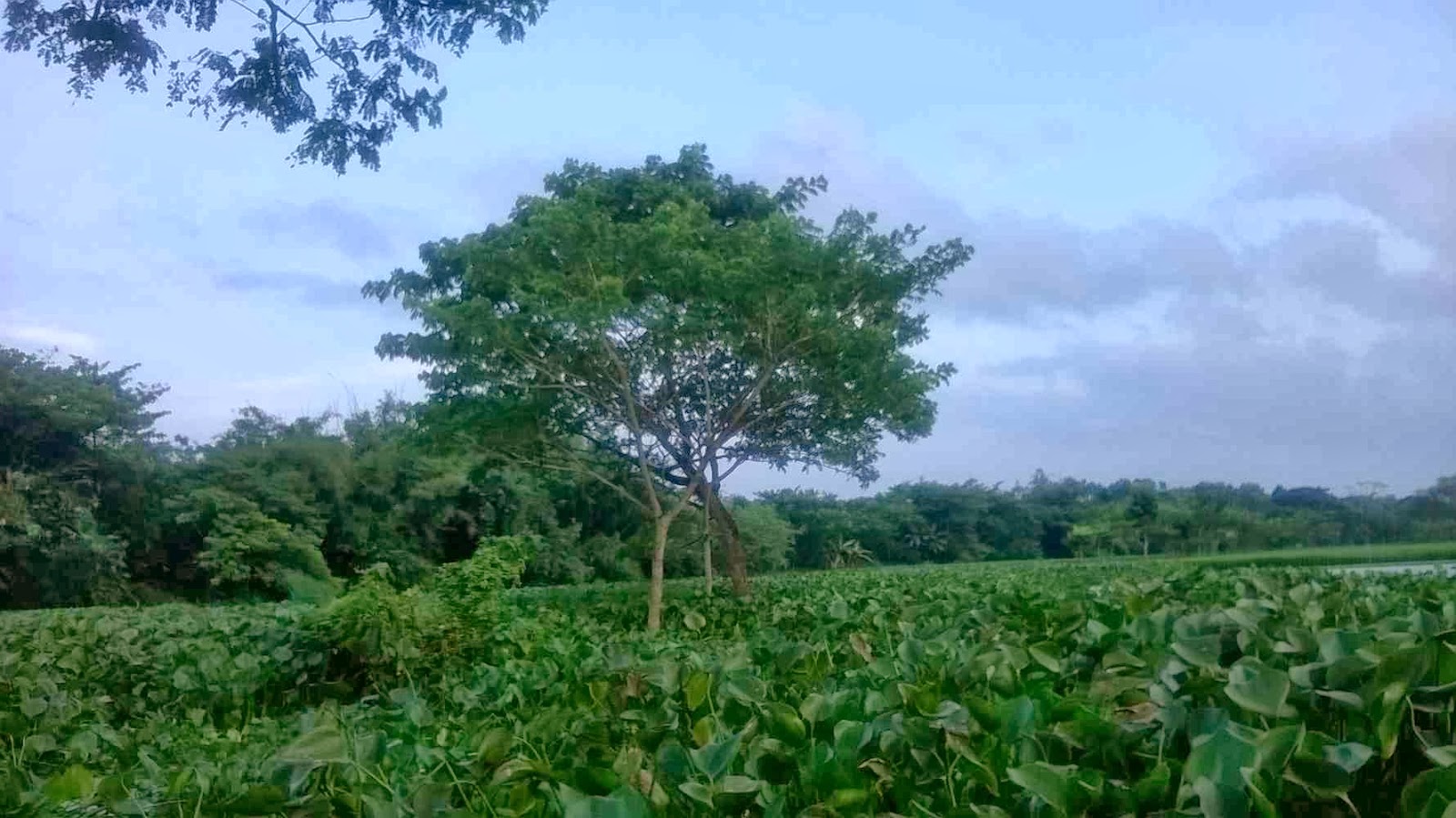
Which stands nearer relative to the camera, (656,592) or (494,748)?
(494,748)

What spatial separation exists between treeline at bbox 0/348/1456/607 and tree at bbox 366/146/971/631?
4.79 meters

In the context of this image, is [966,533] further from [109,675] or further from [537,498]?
[109,675]

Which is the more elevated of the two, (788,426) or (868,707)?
(788,426)

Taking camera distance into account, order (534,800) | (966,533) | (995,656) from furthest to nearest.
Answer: (966,533)
(995,656)
(534,800)

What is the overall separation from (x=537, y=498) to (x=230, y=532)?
165 inches

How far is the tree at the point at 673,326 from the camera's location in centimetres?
788

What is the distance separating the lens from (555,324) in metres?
7.89

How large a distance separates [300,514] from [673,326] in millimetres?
10961

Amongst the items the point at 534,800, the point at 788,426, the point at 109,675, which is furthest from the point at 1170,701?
the point at 788,426

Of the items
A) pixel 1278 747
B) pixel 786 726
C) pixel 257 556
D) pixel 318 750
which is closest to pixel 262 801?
pixel 318 750

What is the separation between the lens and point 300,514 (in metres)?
17.1

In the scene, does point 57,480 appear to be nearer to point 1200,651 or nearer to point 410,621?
point 410,621

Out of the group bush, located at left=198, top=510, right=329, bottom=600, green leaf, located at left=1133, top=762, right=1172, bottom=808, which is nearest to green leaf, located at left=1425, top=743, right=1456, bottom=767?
green leaf, located at left=1133, top=762, right=1172, bottom=808

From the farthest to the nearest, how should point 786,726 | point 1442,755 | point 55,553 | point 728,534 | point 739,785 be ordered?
point 55,553 < point 728,534 < point 786,726 < point 739,785 < point 1442,755
